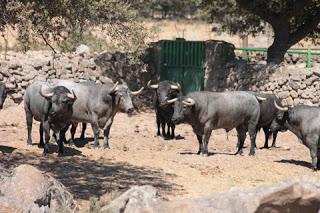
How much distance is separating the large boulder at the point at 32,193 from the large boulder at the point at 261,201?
165 centimetres

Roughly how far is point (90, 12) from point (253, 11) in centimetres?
1106

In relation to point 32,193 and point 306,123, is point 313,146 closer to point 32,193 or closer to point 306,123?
point 306,123

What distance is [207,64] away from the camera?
25297 mm

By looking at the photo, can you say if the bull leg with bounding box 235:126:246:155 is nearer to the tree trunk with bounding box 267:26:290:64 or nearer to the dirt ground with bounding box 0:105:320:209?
the dirt ground with bounding box 0:105:320:209

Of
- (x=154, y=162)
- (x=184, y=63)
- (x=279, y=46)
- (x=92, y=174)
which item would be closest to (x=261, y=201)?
(x=92, y=174)

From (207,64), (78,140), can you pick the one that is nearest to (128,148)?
(78,140)

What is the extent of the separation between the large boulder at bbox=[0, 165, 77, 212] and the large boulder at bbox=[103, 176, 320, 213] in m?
1.65

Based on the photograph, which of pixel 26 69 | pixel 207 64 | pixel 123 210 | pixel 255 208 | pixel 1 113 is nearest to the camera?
pixel 255 208

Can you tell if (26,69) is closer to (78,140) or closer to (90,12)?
(78,140)

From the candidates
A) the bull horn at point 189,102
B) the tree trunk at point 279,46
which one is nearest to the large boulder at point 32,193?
the bull horn at point 189,102

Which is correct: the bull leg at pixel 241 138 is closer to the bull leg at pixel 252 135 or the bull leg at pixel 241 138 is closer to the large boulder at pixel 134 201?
the bull leg at pixel 252 135

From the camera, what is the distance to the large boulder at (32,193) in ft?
27.1

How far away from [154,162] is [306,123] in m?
3.52

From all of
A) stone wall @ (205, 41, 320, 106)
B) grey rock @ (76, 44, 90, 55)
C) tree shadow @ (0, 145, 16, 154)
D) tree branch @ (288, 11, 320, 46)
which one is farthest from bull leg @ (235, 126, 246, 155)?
grey rock @ (76, 44, 90, 55)
